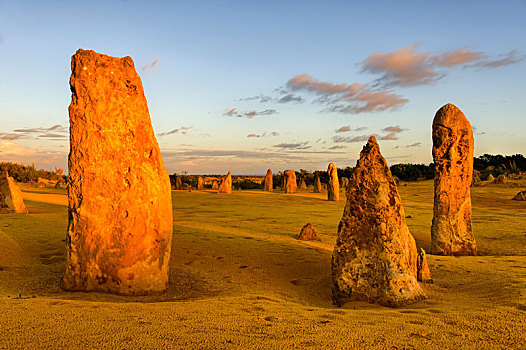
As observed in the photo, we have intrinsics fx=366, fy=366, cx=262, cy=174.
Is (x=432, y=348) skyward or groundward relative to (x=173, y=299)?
skyward

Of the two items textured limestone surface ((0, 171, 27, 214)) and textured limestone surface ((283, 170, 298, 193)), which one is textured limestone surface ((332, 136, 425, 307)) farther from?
textured limestone surface ((283, 170, 298, 193))

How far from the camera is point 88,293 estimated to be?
446 centimetres

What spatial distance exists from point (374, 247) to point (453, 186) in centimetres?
491

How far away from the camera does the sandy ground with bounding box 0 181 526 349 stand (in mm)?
2697

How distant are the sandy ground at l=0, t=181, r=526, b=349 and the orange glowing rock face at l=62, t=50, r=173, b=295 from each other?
32cm

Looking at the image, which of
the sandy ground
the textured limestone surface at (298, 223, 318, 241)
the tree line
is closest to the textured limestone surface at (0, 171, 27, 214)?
the sandy ground

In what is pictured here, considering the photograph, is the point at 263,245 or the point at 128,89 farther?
the point at 263,245

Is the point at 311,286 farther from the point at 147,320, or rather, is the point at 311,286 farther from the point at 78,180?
the point at 78,180

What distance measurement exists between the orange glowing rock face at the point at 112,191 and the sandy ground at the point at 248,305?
1.03ft

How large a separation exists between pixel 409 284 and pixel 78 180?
4373 millimetres

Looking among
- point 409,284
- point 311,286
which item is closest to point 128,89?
point 311,286

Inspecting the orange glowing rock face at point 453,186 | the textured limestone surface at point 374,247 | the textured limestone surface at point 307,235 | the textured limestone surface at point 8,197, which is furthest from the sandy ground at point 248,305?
the textured limestone surface at point 8,197

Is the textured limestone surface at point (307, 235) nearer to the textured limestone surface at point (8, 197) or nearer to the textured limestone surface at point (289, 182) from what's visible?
the textured limestone surface at point (8, 197)

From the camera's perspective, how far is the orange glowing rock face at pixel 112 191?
4.58m
